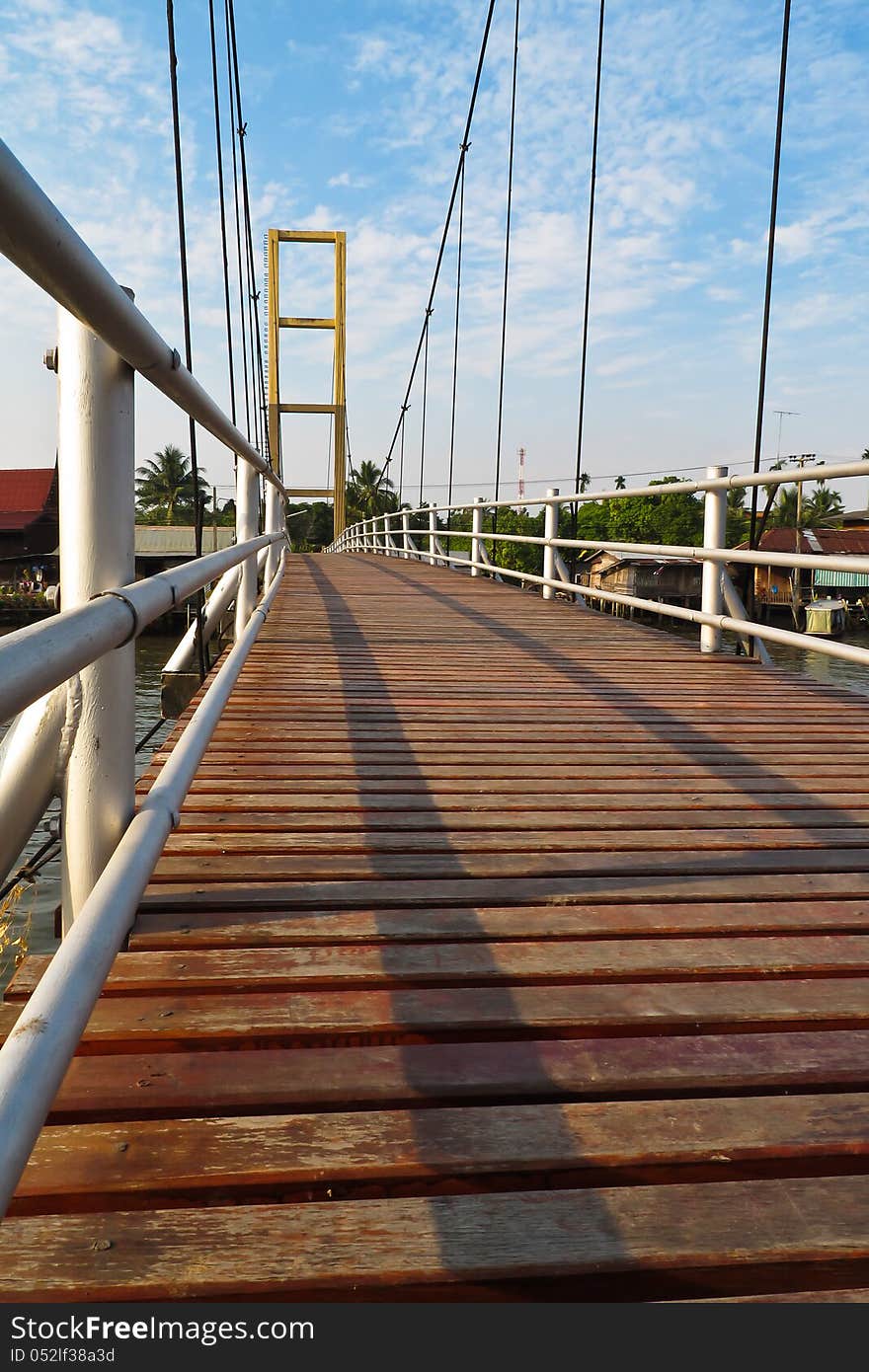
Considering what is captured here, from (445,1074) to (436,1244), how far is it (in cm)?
A: 24

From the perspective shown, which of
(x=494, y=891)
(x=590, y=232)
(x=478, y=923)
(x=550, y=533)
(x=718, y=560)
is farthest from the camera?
(x=590, y=232)

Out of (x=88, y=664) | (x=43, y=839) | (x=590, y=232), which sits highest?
(x=590, y=232)

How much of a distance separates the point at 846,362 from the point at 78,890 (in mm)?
16477

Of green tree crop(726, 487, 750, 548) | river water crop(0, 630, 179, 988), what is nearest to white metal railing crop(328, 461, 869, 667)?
river water crop(0, 630, 179, 988)

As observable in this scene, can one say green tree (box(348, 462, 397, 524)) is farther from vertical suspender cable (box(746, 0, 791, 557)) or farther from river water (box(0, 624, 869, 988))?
vertical suspender cable (box(746, 0, 791, 557))

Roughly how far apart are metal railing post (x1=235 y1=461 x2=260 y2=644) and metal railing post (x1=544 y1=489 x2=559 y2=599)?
256cm

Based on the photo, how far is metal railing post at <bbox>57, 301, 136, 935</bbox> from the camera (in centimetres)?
111

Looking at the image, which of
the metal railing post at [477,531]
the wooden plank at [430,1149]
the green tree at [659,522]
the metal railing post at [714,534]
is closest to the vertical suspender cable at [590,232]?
the metal railing post at [477,531]

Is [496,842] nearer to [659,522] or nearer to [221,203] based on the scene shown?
[221,203]

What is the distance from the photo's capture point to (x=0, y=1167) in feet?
2.01

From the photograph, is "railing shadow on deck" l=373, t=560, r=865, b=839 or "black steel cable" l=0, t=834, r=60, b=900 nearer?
"black steel cable" l=0, t=834, r=60, b=900

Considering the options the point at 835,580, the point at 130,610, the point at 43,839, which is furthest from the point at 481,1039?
the point at 835,580

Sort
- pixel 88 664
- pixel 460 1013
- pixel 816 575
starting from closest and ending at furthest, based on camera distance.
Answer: pixel 88 664
pixel 460 1013
pixel 816 575

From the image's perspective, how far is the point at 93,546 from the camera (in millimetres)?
1108
